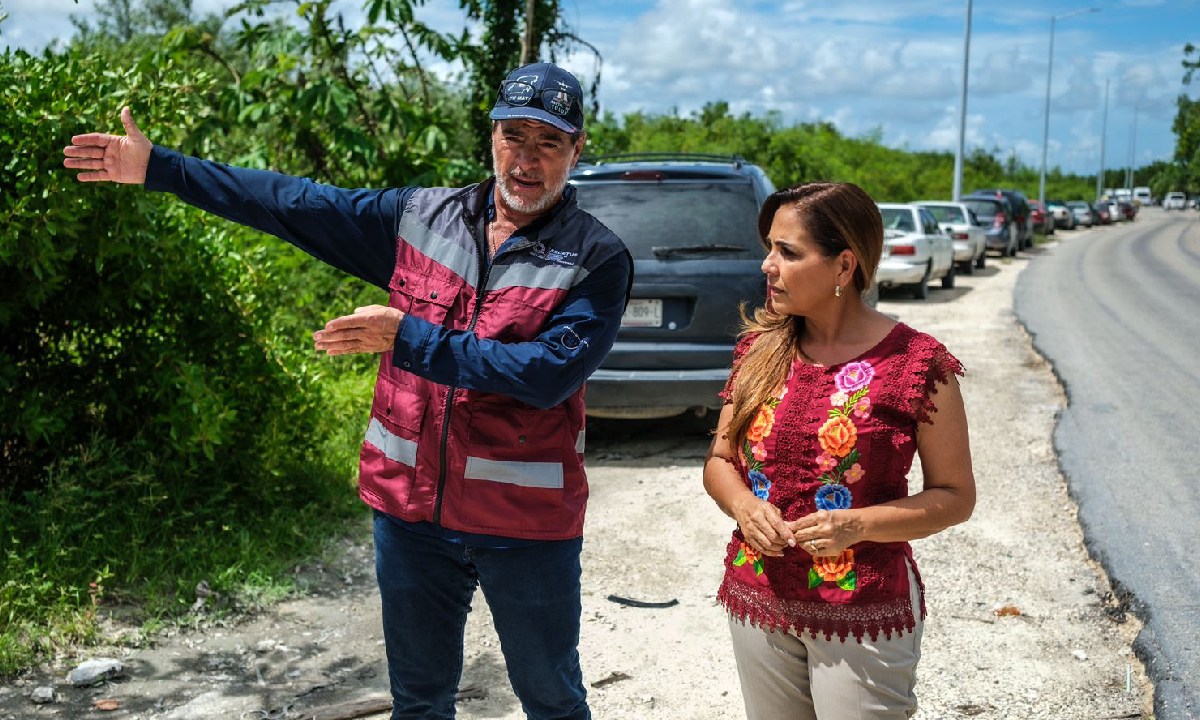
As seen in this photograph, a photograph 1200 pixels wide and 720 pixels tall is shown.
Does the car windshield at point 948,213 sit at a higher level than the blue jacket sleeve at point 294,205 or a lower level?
higher

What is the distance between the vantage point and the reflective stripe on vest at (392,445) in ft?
9.16

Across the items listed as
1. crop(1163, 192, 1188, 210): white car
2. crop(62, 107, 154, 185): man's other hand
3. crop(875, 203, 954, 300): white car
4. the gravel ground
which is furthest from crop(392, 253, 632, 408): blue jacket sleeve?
crop(1163, 192, 1188, 210): white car

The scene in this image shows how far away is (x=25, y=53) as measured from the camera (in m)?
4.90

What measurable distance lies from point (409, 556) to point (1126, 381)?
30.7 feet

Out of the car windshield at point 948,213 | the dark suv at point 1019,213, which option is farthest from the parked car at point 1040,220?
the car windshield at point 948,213

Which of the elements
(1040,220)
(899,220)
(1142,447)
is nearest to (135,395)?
(1142,447)

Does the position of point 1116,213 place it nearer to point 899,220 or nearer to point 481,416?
point 899,220

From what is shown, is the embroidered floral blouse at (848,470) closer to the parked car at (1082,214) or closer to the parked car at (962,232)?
the parked car at (962,232)

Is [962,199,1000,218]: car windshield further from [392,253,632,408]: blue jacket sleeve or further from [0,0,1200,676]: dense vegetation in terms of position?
[392,253,632,408]: blue jacket sleeve

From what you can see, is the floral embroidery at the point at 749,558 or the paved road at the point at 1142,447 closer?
the floral embroidery at the point at 749,558

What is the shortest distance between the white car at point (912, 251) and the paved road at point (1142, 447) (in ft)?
5.34

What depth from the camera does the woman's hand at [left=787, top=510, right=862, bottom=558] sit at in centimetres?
237

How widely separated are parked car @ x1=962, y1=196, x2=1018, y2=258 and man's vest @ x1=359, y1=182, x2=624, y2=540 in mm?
29357

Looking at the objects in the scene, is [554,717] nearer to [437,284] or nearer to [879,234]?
[437,284]
